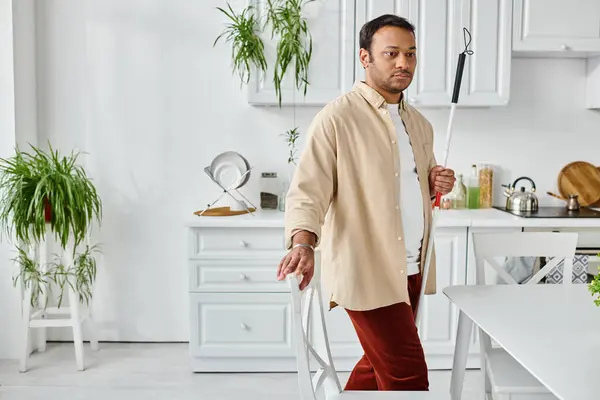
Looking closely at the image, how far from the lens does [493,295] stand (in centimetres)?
205

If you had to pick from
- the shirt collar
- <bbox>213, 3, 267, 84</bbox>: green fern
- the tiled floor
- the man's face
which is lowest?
the tiled floor

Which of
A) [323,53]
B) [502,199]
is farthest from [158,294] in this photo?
[502,199]

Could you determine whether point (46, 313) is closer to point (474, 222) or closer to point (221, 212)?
point (221, 212)

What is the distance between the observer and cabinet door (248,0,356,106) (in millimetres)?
3428

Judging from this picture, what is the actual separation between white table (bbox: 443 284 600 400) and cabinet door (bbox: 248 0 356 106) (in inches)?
64.5

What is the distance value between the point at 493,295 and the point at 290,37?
1.86 m

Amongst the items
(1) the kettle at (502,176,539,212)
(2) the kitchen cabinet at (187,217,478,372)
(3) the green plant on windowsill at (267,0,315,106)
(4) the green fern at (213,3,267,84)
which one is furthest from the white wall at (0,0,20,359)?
(1) the kettle at (502,176,539,212)

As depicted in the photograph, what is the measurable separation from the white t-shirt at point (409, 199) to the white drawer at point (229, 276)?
1286 millimetres

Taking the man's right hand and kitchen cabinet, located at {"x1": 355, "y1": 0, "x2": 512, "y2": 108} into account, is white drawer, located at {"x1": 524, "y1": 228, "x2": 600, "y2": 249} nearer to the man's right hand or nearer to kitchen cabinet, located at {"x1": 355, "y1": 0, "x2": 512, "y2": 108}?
kitchen cabinet, located at {"x1": 355, "y1": 0, "x2": 512, "y2": 108}

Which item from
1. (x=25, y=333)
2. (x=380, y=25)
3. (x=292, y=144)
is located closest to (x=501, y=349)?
(x=380, y=25)

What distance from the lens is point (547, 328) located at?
5.64 ft

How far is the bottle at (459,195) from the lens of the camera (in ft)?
12.3

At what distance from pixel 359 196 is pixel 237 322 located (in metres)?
1.49

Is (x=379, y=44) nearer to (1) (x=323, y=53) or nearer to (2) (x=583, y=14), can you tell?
(1) (x=323, y=53)
